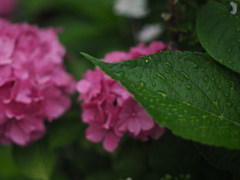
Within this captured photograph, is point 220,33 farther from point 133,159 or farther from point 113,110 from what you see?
point 133,159

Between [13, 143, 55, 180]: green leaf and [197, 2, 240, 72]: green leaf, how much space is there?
658mm

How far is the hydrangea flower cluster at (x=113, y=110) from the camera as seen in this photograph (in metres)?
1.00

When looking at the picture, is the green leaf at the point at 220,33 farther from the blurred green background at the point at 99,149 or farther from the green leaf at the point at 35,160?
the green leaf at the point at 35,160

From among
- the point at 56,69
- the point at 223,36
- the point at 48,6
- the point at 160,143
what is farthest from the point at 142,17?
the point at 48,6

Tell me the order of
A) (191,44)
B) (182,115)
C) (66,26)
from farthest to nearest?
(66,26), (191,44), (182,115)

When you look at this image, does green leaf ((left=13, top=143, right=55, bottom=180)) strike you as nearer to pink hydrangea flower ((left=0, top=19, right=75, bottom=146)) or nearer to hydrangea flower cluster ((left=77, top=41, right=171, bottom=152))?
pink hydrangea flower ((left=0, top=19, right=75, bottom=146))

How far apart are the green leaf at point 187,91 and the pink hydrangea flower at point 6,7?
2180 millimetres

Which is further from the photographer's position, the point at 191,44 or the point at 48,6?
the point at 48,6

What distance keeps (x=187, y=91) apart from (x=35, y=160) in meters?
0.68

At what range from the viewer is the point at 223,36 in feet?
2.77

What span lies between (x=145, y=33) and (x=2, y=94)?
29.5 inches

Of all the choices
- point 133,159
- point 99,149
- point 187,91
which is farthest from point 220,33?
point 99,149

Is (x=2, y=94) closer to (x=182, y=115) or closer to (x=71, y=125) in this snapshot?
(x=71, y=125)

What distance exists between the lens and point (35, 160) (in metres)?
1.26
